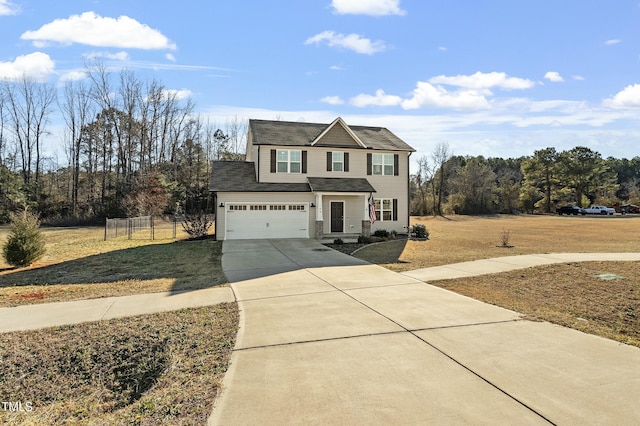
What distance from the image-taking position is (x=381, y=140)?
80.4 ft

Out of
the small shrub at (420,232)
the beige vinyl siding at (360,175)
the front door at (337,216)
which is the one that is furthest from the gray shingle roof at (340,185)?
the small shrub at (420,232)

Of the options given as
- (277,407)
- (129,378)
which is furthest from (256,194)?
(277,407)

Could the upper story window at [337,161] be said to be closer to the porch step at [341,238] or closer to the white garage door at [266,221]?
the white garage door at [266,221]

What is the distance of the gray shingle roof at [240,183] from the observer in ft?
66.0

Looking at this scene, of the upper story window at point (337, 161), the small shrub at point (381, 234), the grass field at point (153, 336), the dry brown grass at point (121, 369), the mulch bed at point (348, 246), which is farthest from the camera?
the upper story window at point (337, 161)

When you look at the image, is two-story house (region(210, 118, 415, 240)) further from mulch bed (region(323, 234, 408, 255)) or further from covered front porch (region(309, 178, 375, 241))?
mulch bed (region(323, 234, 408, 255))

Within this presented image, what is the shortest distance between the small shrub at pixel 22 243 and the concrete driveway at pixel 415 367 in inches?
403

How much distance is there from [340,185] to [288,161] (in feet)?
11.6

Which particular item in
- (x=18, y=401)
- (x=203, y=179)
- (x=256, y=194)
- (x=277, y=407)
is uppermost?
(x=203, y=179)

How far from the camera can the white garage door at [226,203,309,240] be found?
20172 millimetres

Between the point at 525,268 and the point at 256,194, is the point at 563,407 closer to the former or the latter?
the point at 525,268

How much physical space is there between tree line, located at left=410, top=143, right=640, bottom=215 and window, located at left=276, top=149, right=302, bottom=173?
98.1 ft

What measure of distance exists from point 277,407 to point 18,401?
124 inches

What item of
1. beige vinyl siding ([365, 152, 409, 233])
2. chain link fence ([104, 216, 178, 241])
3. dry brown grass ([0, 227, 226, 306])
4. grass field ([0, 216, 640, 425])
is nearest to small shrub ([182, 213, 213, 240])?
chain link fence ([104, 216, 178, 241])
